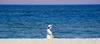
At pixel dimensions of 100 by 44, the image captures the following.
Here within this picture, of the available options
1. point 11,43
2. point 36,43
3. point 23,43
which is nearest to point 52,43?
point 36,43

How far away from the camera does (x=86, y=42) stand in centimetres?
1034

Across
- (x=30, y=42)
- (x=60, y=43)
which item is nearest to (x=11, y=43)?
(x=30, y=42)

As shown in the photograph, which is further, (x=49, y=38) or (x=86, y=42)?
(x=49, y=38)

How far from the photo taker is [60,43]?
1002 centimetres

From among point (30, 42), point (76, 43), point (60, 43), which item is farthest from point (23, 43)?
point (76, 43)

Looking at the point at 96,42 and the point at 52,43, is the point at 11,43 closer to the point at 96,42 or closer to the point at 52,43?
the point at 52,43

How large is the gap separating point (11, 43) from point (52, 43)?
225cm

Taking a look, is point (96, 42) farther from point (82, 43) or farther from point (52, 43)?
point (52, 43)

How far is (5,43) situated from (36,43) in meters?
1.71

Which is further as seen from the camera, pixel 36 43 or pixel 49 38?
pixel 49 38

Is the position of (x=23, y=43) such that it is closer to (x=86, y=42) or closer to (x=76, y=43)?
(x=76, y=43)

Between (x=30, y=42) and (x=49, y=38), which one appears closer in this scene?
(x=30, y=42)

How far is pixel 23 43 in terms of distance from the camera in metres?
9.96

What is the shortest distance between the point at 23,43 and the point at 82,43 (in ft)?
10.6
